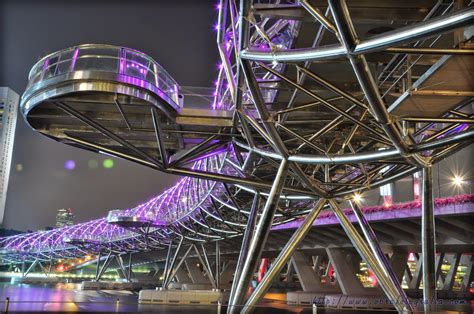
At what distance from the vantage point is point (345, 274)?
4844cm

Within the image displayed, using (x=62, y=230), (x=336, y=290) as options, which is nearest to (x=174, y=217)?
(x=336, y=290)

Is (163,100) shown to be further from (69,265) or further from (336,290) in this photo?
(69,265)

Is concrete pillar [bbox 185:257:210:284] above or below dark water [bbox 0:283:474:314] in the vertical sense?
above

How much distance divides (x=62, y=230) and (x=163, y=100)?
475 ft

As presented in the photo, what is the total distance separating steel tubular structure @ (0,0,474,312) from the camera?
11.4 metres

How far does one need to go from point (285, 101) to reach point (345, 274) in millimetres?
35052

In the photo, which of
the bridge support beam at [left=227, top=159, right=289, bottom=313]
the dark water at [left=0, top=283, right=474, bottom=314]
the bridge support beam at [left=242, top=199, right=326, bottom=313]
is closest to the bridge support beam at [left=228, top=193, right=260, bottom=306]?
the bridge support beam at [left=227, top=159, right=289, bottom=313]

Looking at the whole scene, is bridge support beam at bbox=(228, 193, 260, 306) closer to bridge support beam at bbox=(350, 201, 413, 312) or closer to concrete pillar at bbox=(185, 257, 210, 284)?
bridge support beam at bbox=(350, 201, 413, 312)

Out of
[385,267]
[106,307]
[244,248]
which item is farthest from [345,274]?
[244,248]

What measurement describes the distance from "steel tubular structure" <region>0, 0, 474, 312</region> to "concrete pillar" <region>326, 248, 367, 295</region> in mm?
26452

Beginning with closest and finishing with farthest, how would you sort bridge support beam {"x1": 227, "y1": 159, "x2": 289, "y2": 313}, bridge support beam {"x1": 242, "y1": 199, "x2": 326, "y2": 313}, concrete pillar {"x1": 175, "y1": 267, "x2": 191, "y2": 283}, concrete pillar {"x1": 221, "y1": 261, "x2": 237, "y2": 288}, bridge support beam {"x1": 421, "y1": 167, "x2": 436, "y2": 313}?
bridge support beam {"x1": 421, "y1": 167, "x2": 436, "y2": 313}, bridge support beam {"x1": 227, "y1": 159, "x2": 289, "y2": 313}, bridge support beam {"x1": 242, "y1": 199, "x2": 326, "y2": 313}, concrete pillar {"x1": 221, "y1": 261, "x2": 237, "y2": 288}, concrete pillar {"x1": 175, "y1": 267, "x2": 191, "y2": 283}

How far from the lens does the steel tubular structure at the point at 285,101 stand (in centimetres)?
1136

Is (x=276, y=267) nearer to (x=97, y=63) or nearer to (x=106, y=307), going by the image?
(x=97, y=63)

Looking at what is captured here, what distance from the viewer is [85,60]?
592 inches
